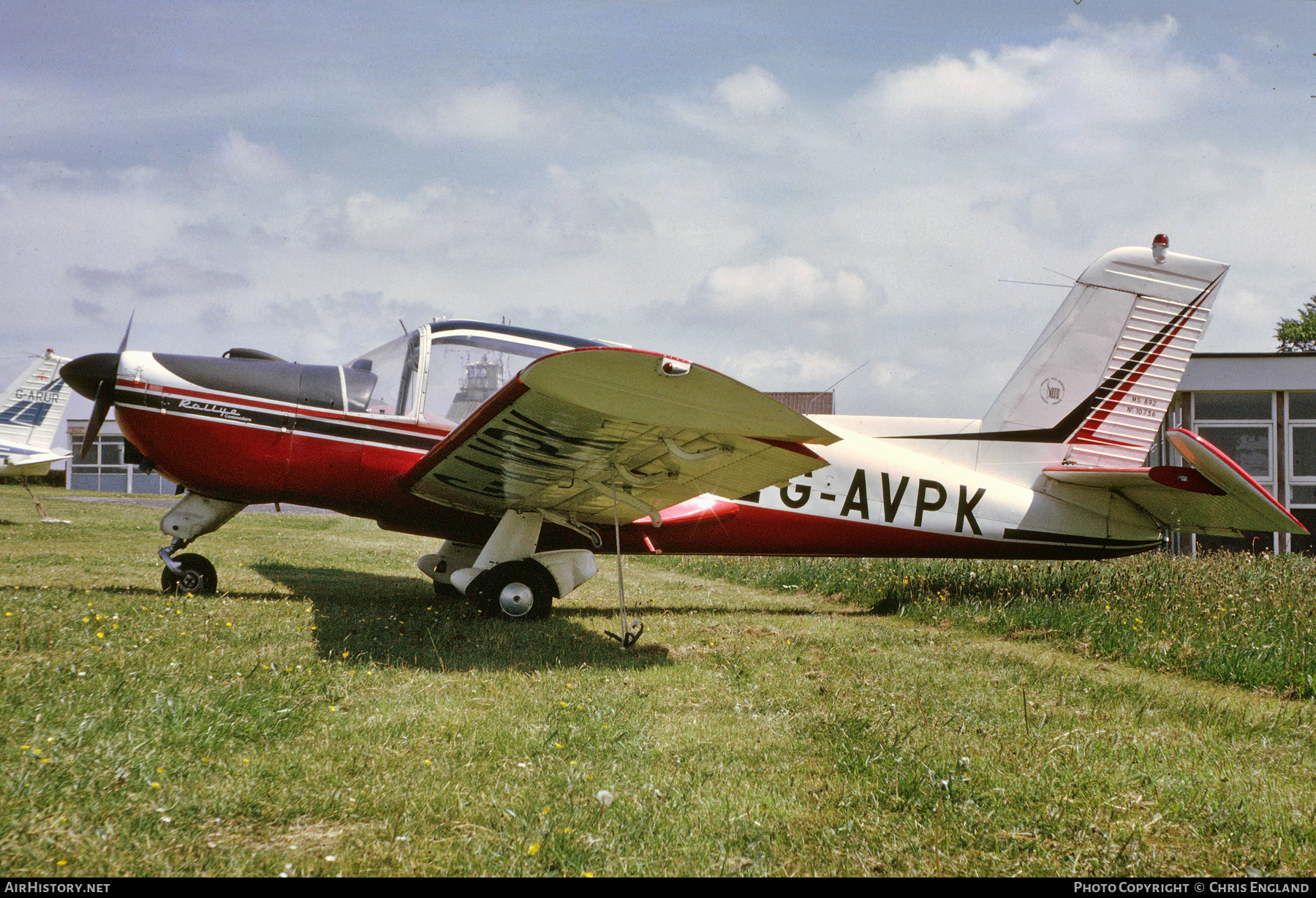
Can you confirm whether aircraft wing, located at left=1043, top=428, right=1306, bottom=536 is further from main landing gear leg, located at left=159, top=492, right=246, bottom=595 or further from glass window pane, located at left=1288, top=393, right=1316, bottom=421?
glass window pane, located at left=1288, top=393, right=1316, bottom=421

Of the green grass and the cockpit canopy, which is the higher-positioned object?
the cockpit canopy

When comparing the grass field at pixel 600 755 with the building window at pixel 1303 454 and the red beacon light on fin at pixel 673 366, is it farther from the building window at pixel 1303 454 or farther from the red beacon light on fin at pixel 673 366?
the building window at pixel 1303 454

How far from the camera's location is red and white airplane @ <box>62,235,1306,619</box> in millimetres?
4812

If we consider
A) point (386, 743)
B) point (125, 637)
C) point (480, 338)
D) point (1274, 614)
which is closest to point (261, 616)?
point (125, 637)

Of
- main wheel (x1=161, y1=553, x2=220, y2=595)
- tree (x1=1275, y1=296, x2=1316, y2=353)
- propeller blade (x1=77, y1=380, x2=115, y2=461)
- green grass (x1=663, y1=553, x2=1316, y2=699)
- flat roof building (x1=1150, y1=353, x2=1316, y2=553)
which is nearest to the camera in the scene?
green grass (x1=663, y1=553, x2=1316, y2=699)

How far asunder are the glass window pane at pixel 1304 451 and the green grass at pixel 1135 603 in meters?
6.21

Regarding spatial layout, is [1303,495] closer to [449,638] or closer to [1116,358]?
[1116,358]

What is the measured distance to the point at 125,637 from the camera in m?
4.52

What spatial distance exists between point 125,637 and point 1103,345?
324 inches

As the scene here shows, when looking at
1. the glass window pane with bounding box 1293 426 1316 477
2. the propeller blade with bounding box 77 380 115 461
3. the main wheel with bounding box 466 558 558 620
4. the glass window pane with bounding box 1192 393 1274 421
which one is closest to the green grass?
the main wheel with bounding box 466 558 558 620

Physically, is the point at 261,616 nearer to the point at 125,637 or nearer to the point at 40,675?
the point at 125,637

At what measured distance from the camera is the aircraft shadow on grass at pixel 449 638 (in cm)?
471

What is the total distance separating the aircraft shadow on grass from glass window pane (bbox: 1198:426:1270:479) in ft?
42.5

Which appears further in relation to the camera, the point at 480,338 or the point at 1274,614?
the point at 480,338
